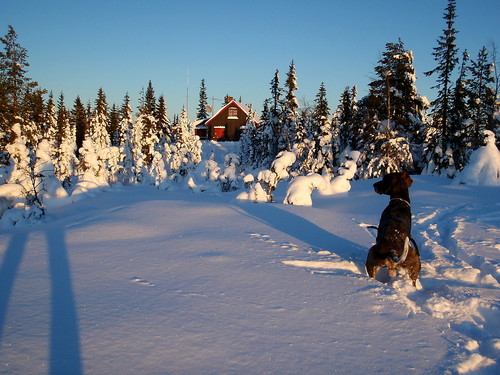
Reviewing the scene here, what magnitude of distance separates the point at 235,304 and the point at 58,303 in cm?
165

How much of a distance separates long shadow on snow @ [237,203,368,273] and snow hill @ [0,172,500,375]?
0.05 meters

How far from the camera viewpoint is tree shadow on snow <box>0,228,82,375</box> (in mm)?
2173

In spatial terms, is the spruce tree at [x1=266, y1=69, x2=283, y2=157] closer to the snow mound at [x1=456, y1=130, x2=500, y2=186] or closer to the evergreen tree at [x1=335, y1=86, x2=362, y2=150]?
the evergreen tree at [x1=335, y1=86, x2=362, y2=150]

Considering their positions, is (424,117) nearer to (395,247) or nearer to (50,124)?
(395,247)

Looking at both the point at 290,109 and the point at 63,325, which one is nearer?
the point at 63,325

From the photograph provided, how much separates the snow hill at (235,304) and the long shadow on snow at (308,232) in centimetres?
5

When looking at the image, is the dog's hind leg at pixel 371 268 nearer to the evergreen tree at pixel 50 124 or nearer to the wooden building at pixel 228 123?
the evergreen tree at pixel 50 124

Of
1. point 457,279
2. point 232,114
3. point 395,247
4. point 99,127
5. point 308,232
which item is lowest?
point 457,279

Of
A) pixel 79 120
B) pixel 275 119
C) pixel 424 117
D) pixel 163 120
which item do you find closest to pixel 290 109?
pixel 275 119

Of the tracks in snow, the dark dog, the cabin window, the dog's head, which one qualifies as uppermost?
the cabin window

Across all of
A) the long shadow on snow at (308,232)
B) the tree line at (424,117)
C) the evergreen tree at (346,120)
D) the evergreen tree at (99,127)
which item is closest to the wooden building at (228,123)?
the evergreen tree at (99,127)

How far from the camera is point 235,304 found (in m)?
3.05

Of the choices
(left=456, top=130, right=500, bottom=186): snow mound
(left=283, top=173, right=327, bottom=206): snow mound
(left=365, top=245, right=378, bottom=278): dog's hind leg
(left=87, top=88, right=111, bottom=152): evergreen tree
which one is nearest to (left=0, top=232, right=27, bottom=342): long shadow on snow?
(left=365, top=245, right=378, bottom=278): dog's hind leg

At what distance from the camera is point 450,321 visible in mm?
3080
